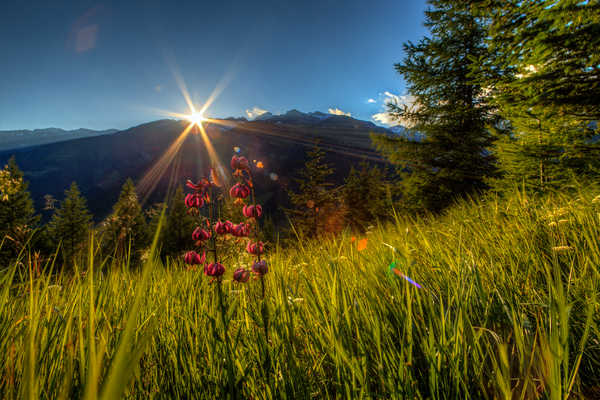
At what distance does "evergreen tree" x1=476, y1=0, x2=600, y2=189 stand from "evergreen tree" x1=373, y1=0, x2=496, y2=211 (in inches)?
151

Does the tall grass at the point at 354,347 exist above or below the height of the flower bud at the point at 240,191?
below

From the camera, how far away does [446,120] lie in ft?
29.5

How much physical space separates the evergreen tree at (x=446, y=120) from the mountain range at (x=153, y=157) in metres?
104

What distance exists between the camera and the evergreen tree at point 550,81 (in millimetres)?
3545

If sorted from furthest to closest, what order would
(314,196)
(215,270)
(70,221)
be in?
(70,221) < (314,196) < (215,270)

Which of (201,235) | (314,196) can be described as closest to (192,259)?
(201,235)

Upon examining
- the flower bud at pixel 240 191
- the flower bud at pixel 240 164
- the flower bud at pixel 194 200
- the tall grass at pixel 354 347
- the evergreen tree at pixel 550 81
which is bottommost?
the tall grass at pixel 354 347

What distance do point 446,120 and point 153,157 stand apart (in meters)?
179

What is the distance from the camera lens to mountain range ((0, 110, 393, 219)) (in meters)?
125

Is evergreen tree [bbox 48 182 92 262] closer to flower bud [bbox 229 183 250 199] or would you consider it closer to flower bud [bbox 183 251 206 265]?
flower bud [bbox 183 251 206 265]

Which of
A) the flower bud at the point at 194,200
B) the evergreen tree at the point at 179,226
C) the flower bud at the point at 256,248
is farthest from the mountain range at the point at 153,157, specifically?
the flower bud at the point at 256,248

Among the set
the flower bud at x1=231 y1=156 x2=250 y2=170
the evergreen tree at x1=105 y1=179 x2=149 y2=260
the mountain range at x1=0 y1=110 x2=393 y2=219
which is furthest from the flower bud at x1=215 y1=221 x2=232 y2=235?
the mountain range at x1=0 y1=110 x2=393 y2=219

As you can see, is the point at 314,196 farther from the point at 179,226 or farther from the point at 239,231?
the point at 179,226

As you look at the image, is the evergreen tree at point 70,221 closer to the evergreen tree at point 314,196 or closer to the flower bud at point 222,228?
the evergreen tree at point 314,196
